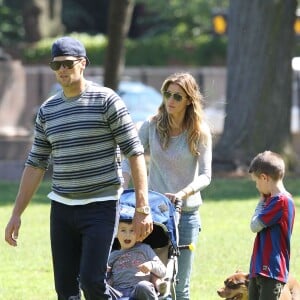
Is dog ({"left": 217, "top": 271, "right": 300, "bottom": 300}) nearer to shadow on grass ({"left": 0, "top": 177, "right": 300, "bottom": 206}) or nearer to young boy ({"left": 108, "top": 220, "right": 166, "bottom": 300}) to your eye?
young boy ({"left": 108, "top": 220, "right": 166, "bottom": 300})

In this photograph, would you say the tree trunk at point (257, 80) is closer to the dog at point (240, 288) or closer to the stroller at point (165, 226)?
the dog at point (240, 288)

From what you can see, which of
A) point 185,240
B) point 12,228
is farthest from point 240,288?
point 12,228

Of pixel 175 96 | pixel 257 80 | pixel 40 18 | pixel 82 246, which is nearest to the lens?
pixel 82 246

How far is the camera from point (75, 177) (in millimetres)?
6945

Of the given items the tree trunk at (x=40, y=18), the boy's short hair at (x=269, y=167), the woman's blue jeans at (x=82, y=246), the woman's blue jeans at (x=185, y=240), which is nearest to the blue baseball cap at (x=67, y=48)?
the woman's blue jeans at (x=82, y=246)

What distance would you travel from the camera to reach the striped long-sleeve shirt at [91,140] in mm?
6902

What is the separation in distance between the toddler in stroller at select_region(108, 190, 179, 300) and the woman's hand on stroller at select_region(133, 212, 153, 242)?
0.43 metres

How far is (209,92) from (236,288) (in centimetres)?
426

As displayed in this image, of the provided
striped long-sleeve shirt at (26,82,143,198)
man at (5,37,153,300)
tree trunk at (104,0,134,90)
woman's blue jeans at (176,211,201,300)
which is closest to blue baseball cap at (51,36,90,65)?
man at (5,37,153,300)

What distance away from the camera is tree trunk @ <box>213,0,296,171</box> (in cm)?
2188

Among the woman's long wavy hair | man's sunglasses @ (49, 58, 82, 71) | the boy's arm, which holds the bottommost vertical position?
the boy's arm

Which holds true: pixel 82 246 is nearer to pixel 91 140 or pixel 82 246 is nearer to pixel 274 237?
pixel 91 140

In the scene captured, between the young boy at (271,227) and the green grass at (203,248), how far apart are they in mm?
2124

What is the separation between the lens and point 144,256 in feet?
24.5
